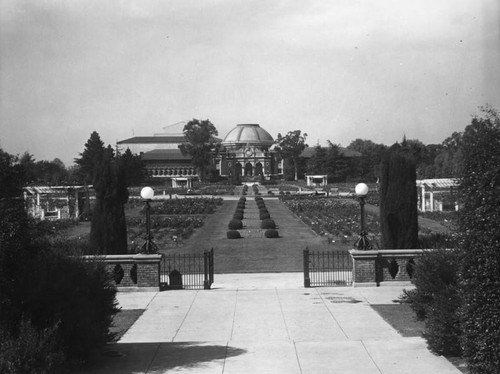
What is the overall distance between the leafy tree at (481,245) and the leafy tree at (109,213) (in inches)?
499

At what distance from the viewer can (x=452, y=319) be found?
31.9 feet

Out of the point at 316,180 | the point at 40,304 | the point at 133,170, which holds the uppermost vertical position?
the point at 133,170

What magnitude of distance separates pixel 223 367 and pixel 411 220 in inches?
435

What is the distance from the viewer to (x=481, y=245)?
27.2 ft

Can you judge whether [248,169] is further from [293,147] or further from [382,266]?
[382,266]

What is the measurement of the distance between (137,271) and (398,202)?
733 centimetres

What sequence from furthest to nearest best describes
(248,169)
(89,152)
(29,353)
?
(248,169) → (89,152) → (29,353)

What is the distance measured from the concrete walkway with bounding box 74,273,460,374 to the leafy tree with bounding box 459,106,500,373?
125cm

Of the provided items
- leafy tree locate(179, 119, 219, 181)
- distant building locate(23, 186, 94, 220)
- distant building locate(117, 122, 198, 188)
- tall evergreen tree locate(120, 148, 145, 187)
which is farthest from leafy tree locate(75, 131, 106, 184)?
distant building locate(23, 186, 94, 220)

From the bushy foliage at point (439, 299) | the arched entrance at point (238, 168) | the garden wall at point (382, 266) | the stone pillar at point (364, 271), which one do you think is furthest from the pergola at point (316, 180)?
the bushy foliage at point (439, 299)

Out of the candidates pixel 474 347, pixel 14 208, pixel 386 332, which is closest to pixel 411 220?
pixel 386 332

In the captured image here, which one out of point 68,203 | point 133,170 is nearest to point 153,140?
point 133,170

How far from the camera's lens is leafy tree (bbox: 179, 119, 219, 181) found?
10881 cm

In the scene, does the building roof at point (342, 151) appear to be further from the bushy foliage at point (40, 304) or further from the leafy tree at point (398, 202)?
the bushy foliage at point (40, 304)
